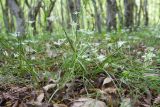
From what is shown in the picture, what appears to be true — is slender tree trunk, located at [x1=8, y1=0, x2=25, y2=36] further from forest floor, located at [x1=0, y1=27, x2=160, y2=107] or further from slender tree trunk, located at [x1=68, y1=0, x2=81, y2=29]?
forest floor, located at [x1=0, y1=27, x2=160, y2=107]

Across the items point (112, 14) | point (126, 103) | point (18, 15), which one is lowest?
point (126, 103)

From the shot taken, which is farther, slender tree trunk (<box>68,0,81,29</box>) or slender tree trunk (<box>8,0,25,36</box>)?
slender tree trunk (<box>8,0,25,36</box>)

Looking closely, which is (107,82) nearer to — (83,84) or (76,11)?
(83,84)

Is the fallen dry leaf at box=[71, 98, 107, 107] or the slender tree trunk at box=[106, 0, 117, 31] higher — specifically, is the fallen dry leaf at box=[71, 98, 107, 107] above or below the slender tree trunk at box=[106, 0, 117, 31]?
below

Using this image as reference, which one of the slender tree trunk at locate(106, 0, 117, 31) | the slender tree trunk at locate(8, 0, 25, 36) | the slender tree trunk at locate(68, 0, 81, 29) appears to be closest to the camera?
the slender tree trunk at locate(68, 0, 81, 29)

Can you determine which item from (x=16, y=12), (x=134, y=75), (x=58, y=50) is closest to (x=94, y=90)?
(x=134, y=75)

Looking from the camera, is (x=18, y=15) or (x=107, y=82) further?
(x=18, y=15)

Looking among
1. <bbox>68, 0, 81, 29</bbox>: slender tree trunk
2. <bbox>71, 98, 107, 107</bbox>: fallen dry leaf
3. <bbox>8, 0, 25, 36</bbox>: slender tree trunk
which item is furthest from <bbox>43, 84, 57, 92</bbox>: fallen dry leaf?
<bbox>8, 0, 25, 36</bbox>: slender tree trunk

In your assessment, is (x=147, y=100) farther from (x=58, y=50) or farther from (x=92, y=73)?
(x=58, y=50)

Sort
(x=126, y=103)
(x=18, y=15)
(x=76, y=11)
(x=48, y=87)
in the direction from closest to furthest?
(x=126, y=103) < (x=48, y=87) < (x=76, y=11) < (x=18, y=15)

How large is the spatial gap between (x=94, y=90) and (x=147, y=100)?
39cm

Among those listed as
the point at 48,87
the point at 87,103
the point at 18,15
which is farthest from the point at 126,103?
the point at 18,15

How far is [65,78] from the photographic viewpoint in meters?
2.39

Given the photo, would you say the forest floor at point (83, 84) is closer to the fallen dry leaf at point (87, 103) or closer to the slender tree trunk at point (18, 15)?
the fallen dry leaf at point (87, 103)
